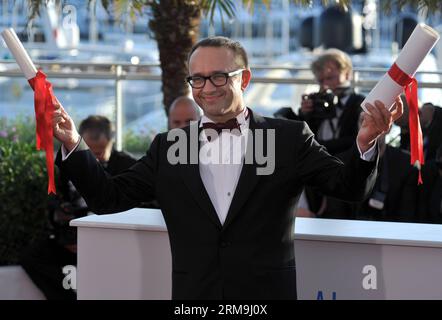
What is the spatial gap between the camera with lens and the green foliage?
2.21 m

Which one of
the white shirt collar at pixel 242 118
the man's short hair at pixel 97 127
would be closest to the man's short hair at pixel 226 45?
the white shirt collar at pixel 242 118

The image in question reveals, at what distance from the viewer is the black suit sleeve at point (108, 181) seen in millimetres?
2824

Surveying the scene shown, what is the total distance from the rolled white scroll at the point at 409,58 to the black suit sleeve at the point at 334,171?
0.21m

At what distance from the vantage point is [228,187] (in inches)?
114

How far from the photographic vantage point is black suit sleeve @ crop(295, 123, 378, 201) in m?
2.71

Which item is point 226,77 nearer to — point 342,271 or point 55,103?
point 55,103

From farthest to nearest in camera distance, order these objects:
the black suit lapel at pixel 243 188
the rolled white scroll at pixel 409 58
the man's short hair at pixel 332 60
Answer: the man's short hair at pixel 332 60 → the black suit lapel at pixel 243 188 → the rolled white scroll at pixel 409 58

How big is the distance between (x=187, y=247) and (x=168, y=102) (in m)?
4.75

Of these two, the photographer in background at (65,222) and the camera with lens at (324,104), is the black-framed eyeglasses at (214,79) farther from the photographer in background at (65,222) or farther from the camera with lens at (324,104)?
the camera with lens at (324,104)

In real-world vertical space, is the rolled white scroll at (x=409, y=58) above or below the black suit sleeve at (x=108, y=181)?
above

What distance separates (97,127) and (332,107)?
1.69m

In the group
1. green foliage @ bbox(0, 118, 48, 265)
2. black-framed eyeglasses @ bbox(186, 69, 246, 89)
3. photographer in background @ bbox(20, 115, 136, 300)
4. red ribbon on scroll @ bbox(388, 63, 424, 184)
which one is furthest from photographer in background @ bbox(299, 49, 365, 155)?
black-framed eyeglasses @ bbox(186, 69, 246, 89)

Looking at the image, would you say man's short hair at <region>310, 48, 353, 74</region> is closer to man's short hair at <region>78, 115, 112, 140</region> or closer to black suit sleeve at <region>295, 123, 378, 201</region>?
man's short hair at <region>78, 115, 112, 140</region>
